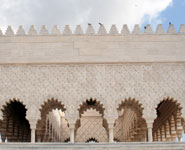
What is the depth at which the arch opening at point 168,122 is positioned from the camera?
364 inches

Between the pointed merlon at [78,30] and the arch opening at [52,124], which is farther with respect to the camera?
the arch opening at [52,124]

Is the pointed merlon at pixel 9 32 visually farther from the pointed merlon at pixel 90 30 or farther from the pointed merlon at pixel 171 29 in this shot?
the pointed merlon at pixel 171 29

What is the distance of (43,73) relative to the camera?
8.61 metres

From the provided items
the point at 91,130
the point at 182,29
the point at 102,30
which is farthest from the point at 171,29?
the point at 91,130

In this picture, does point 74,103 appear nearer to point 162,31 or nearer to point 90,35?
point 90,35

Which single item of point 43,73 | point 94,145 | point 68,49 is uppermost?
point 68,49

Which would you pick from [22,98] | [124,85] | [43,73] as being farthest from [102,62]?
[22,98]

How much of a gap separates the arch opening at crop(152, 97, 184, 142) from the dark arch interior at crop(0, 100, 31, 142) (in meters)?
4.05

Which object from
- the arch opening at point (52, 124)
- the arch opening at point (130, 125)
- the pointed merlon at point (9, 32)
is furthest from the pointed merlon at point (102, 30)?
the pointed merlon at point (9, 32)

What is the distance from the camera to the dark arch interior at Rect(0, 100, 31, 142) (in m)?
9.90

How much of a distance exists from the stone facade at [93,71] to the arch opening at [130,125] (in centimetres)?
60

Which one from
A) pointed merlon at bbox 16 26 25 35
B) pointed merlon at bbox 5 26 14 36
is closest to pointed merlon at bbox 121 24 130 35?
pointed merlon at bbox 16 26 25 35

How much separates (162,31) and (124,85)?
176 cm

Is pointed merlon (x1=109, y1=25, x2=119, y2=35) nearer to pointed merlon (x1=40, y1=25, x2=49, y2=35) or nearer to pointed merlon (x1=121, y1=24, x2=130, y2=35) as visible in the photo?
pointed merlon (x1=121, y1=24, x2=130, y2=35)
